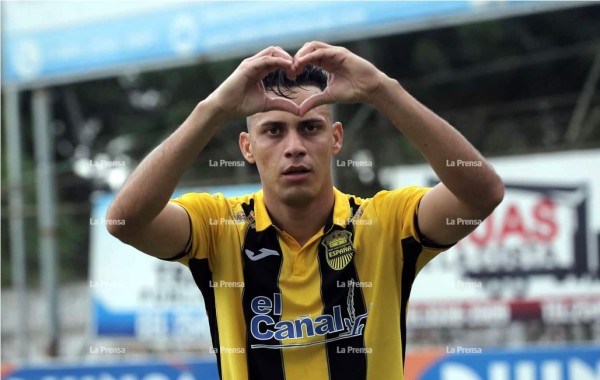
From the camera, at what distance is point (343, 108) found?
1306 centimetres

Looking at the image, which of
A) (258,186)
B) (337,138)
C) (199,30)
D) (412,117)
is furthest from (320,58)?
(258,186)

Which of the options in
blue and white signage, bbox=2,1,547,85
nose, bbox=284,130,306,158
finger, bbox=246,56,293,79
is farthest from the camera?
blue and white signage, bbox=2,1,547,85

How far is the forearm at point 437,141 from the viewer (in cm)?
310

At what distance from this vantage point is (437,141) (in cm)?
312

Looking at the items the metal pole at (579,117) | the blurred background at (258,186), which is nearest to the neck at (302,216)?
the blurred background at (258,186)

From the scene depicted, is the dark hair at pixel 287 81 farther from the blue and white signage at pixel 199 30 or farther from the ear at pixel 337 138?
the blue and white signage at pixel 199 30

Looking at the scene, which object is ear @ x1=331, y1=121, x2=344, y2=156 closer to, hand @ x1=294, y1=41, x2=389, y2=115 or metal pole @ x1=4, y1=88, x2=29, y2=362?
hand @ x1=294, y1=41, x2=389, y2=115

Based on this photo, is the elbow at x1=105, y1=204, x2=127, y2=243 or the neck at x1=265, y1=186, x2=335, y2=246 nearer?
the elbow at x1=105, y1=204, x2=127, y2=243

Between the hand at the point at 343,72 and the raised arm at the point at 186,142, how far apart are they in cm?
8

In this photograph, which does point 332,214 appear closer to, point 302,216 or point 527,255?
point 302,216

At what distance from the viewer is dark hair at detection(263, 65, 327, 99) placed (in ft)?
11.5

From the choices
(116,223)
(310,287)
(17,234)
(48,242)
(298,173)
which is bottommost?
(310,287)

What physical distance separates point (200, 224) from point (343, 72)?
2.71ft

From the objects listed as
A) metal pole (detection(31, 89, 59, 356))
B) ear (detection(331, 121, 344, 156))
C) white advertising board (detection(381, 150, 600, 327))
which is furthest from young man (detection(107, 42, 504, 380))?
metal pole (detection(31, 89, 59, 356))
